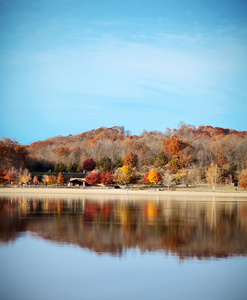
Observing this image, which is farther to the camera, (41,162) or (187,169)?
(41,162)

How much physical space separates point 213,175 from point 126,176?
1950 cm

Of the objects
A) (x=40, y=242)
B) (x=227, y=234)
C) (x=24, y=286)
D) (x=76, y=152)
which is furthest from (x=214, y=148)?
(x=24, y=286)

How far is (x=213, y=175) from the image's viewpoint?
250 feet

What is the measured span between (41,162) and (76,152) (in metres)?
11.1

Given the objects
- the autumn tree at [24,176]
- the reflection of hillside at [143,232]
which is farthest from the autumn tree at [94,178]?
the reflection of hillside at [143,232]

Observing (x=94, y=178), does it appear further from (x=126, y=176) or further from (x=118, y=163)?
(x=118, y=163)

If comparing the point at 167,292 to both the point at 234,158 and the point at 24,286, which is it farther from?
the point at 234,158

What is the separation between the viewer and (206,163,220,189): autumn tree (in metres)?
75.4

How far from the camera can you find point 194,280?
12.3 meters

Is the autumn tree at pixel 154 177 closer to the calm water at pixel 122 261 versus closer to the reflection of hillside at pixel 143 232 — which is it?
the reflection of hillside at pixel 143 232

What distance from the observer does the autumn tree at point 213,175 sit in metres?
75.4

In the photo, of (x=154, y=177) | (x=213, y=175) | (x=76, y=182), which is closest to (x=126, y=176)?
(x=154, y=177)

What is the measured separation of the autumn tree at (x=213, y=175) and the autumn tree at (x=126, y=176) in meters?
17.4

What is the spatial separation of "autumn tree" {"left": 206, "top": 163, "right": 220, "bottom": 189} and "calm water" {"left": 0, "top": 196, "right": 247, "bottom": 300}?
173 ft
